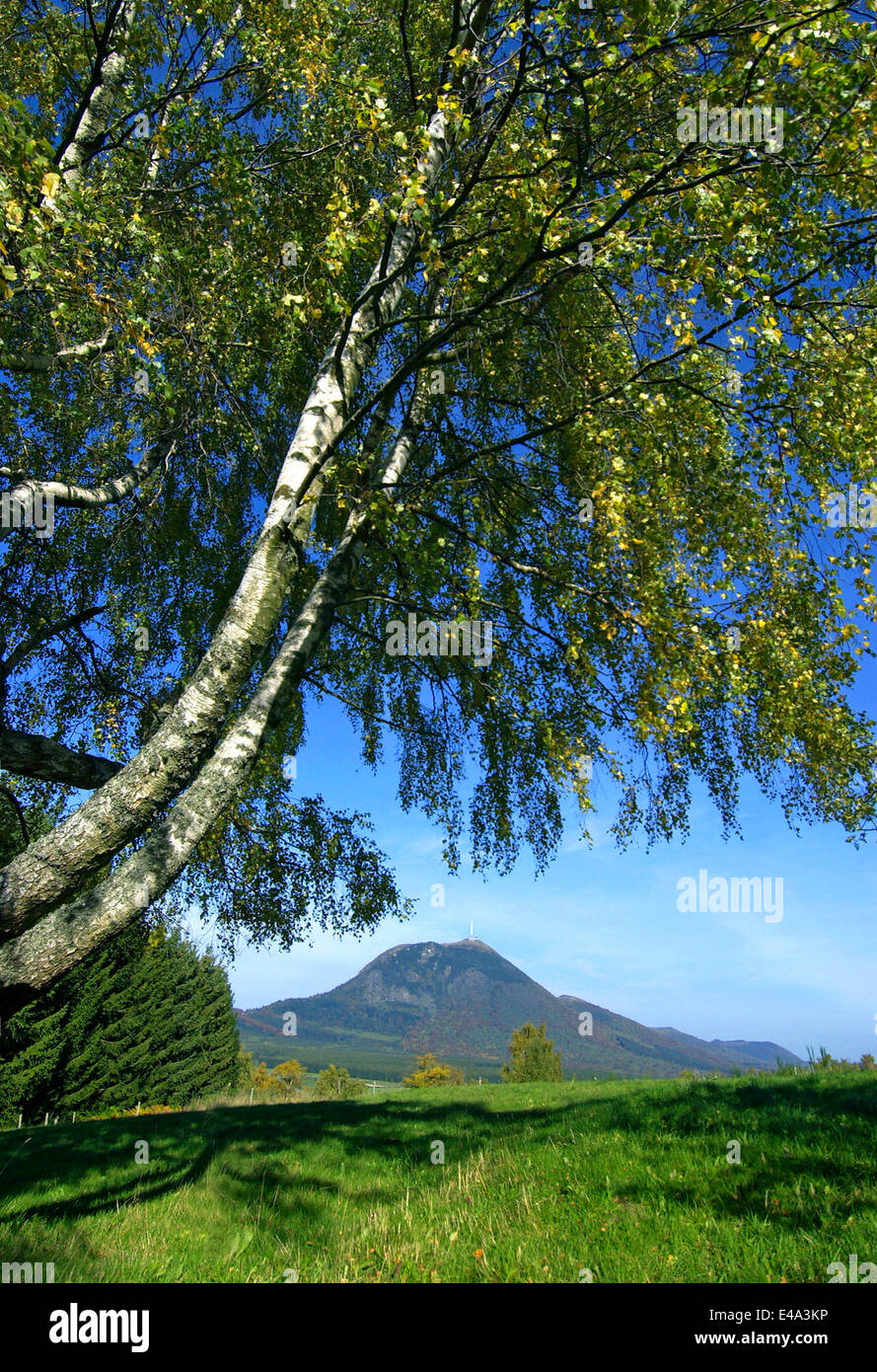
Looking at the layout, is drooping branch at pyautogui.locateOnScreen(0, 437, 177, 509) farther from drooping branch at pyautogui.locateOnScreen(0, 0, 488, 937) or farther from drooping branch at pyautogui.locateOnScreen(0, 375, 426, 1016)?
drooping branch at pyautogui.locateOnScreen(0, 375, 426, 1016)

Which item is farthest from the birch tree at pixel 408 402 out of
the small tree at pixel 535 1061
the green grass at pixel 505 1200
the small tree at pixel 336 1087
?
the small tree at pixel 535 1061

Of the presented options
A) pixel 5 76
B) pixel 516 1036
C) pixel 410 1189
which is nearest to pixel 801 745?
pixel 410 1189

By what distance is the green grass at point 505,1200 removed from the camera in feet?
11.3

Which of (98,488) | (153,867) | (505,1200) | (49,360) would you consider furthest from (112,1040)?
(153,867)

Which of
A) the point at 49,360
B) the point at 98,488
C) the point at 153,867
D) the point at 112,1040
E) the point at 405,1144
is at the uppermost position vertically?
the point at 49,360

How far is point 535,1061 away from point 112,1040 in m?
23.2

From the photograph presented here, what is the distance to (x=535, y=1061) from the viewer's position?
3906 centimetres

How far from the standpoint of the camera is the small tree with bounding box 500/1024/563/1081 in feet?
124

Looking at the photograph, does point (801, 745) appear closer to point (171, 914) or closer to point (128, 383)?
point (171, 914)

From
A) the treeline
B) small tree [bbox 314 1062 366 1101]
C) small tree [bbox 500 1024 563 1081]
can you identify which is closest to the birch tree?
the treeline

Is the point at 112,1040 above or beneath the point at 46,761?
beneath

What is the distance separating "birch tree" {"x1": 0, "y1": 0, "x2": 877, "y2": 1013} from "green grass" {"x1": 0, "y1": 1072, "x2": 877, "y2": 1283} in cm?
243

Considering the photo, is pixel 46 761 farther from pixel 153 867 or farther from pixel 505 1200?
pixel 505 1200

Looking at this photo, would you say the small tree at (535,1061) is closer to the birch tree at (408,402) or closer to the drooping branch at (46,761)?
the birch tree at (408,402)
